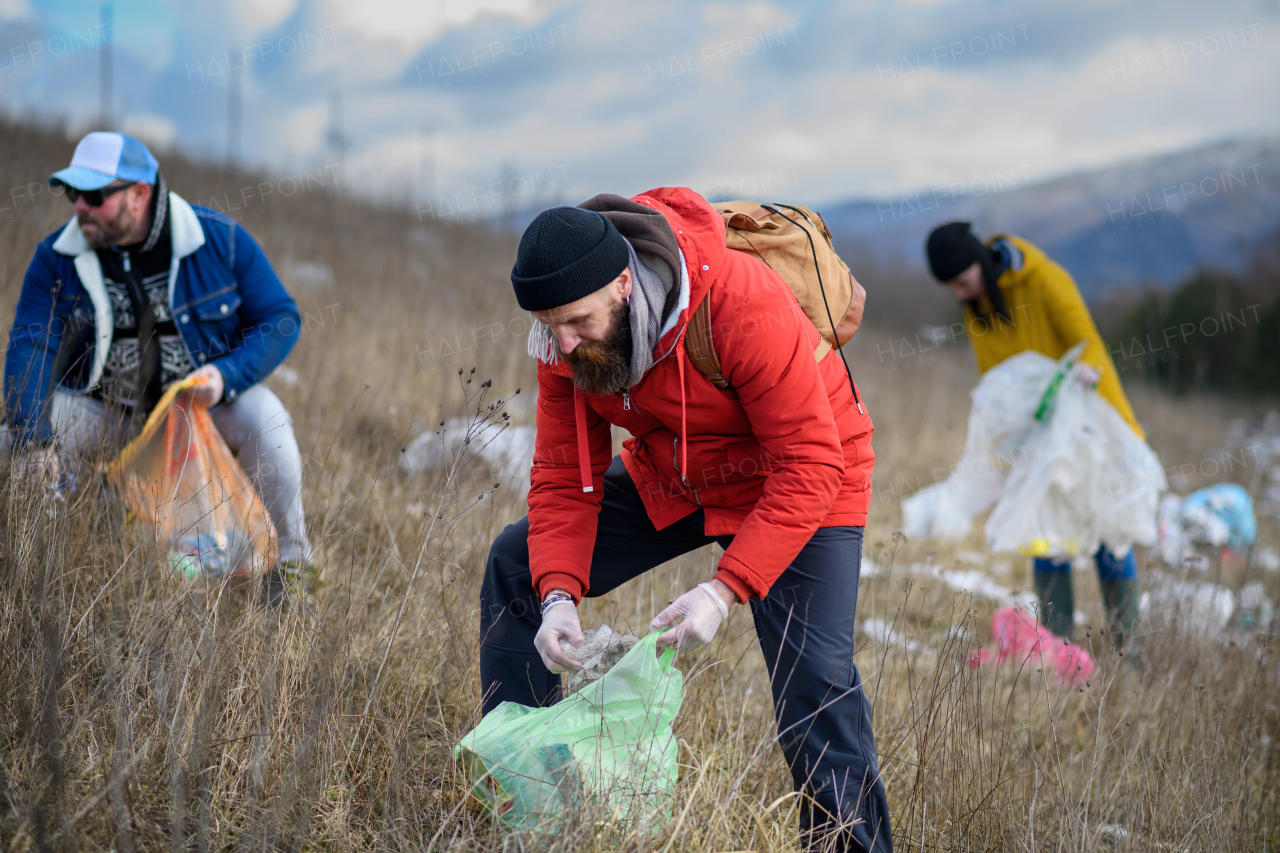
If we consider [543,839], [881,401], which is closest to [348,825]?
[543,839]

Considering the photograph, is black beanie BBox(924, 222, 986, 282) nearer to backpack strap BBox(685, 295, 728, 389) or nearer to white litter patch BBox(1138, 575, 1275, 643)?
white litter patch BBox(1138, 575, 1275, 643)

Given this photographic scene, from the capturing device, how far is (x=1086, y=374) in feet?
11.8

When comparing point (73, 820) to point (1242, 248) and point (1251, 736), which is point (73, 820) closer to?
point (1251, 736)

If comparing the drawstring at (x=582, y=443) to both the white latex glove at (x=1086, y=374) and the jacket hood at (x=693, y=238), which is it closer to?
the jacket hood at (x=693, y=238)

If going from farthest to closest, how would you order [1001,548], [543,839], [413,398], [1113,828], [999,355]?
[413,398] < [999,355] < [1001,548] < [1113,828] < [543,839]

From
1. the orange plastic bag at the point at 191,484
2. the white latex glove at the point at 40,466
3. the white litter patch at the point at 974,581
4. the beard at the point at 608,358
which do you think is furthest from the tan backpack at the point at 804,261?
the white litter patch at the point at 974,581

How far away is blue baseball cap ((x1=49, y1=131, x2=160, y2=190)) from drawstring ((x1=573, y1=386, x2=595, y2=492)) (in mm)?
1714

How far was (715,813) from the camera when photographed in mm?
1657

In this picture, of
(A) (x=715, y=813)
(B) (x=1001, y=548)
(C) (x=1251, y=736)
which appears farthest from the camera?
(B) (x=1001, y=548)

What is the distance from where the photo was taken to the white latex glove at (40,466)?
2090mm

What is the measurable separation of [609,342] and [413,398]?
12.3ft

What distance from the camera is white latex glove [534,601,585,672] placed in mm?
1670

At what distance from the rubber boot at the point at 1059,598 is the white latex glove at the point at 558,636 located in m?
2.77

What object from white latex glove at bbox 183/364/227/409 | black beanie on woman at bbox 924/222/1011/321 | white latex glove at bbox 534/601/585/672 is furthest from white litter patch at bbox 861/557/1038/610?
white latex glove at bbox 183/364/227/409
